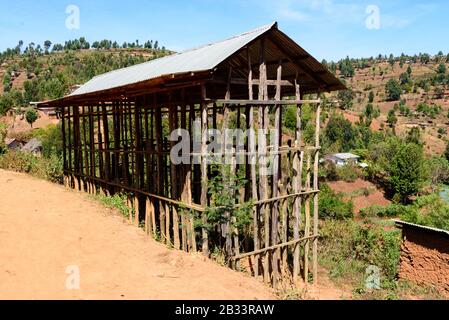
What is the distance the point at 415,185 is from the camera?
145 ft

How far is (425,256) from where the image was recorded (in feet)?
44.1

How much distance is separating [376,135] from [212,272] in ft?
202

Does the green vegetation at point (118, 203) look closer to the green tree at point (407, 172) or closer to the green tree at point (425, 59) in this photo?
the green tree at point (407, 172)

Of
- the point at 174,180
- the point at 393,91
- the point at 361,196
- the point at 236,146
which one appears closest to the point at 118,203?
the point at 174,180

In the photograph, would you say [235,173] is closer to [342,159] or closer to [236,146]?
[236,146]

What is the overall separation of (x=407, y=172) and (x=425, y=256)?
110 ft

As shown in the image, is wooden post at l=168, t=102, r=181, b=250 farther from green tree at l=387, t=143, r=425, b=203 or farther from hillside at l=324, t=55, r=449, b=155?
hillside at l=324, t=55, r=449, b=155

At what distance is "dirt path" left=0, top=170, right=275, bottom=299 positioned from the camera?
726cm

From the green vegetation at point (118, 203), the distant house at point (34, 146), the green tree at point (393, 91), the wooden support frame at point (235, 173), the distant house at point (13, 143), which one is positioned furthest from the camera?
the green tree at point (393, 91)

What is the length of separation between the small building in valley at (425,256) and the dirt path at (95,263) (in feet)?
24.0

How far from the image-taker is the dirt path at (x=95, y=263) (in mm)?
7262

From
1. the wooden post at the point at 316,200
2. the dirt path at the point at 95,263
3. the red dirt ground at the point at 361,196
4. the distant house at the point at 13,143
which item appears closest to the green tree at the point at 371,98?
the red dirt ground at the point at 361,196
